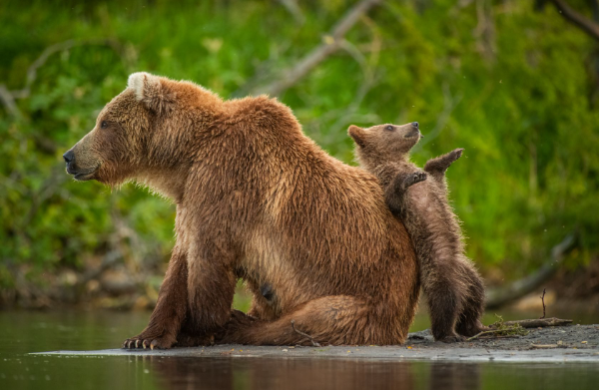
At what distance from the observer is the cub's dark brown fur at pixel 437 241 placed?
7.14m

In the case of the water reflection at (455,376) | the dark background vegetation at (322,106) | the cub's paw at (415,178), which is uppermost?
the dark background vegetation at (322,106)

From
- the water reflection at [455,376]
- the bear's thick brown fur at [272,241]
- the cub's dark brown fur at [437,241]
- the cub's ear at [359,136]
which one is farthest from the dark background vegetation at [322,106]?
the water reflection at [455,376]

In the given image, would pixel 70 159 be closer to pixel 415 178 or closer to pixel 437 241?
pixel 415 178

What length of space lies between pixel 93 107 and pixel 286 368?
10297 millimetres

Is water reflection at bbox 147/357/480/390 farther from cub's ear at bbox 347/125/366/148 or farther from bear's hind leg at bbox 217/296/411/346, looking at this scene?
cub's ear at bbox 347/125/366/148

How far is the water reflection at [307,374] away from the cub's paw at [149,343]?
20.1 inches

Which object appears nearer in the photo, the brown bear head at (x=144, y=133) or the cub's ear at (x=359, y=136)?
the brown bear head at (x=144, y=133)

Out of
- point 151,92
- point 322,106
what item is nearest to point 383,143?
point 151,92

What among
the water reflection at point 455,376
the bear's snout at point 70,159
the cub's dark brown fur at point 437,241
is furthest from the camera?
the bear's snout at point 70,159

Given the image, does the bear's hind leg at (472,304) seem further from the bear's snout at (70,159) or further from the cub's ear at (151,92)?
the bear's snout at (70,159)

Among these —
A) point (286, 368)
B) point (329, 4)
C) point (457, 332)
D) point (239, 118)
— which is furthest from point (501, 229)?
point (286, 368)

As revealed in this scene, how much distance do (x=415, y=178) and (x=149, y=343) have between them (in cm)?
233

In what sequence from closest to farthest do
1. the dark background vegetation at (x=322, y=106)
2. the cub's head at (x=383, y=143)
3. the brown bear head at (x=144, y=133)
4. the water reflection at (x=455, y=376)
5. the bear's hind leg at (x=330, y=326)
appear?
the water reflection at (x=455, y=376) → the bear's hind leg at (x=330, y=326) → the brown bear head at (x=144, y=133) → the cub's head at (x=383, y=143) → the dark background vegetation at (x=322, y=106)

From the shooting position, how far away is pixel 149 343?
23.4ft
